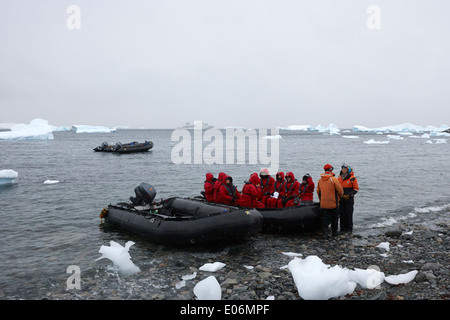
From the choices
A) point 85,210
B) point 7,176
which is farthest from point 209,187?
point 7,176

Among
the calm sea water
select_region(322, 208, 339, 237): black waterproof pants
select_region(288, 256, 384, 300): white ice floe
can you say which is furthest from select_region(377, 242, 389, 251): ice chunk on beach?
select_region(288, 256, 384, 300): white ice floe

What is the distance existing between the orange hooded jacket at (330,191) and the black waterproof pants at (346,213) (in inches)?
25.1

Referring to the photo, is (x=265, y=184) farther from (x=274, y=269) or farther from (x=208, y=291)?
(x=208, y=291)

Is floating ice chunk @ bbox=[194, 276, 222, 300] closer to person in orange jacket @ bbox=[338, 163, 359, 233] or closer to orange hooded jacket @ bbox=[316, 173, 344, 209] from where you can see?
orange hooded jacket @ bbox=[316, 173, 344, 209]

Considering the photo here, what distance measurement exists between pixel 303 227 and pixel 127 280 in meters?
4.92

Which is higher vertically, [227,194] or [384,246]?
[227,194]

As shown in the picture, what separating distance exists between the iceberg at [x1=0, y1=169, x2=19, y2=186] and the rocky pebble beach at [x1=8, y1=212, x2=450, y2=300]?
49.8 feet

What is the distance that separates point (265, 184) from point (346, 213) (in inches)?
99.6

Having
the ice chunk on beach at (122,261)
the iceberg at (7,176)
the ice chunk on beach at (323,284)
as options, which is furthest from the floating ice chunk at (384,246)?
the iceberg at (7,176)

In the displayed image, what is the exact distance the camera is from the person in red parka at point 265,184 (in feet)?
34.8

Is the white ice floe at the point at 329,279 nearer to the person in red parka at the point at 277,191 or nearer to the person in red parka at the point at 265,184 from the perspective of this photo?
the person in red parka at the point at 277,191

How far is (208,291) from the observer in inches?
233

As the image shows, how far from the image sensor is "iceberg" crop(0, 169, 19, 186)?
64.8 feet
